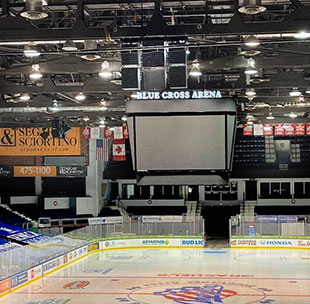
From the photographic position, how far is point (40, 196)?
4119 cm

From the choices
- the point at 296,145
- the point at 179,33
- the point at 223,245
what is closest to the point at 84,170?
the point at 223,245

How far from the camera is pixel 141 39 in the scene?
1052 cm

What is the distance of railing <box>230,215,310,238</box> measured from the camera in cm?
3219

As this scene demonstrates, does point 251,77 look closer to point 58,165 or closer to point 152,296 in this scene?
point 152,296

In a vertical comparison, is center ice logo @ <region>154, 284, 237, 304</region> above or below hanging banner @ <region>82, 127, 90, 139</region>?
below

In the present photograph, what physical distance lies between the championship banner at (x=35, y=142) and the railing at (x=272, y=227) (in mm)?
8981

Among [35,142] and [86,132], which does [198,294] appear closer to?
[86,132]

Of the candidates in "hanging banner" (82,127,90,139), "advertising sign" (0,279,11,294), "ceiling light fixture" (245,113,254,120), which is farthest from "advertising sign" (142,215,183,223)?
"advertising sign" (0,279,11,294)

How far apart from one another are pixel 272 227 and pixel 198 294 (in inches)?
539

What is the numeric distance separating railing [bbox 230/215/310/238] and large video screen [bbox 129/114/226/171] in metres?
19.6

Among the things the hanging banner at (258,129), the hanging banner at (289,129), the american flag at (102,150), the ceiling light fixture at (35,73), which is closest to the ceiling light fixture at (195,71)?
the ceiling light fixture at (35,73)

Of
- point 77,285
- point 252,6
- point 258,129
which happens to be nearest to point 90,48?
point 252,6

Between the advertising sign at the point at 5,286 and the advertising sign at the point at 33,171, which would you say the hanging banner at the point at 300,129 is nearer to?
the advertising sign at the point at 33,171

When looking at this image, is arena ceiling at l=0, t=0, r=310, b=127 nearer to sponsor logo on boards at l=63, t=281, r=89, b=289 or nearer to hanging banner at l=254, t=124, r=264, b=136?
hanging banner at l=254, t=124, r=264, b=136
